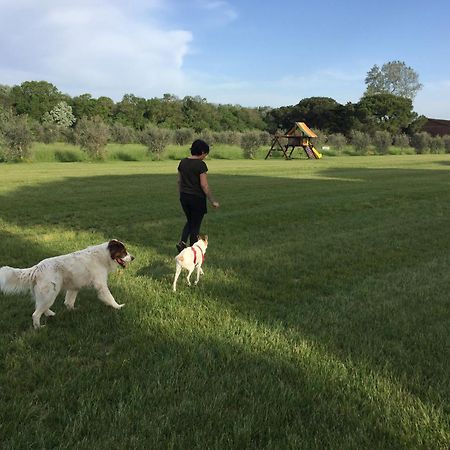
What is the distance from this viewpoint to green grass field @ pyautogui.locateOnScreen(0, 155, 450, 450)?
2.96 metres

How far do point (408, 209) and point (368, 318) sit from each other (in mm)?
9418

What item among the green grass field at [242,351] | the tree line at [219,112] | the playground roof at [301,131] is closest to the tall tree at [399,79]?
the tree line at [219,112]

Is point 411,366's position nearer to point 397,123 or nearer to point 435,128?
point 397,123

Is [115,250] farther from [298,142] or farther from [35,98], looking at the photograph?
[35,98]

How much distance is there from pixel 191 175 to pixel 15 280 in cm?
331

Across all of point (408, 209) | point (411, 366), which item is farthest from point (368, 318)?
point (408, 209)

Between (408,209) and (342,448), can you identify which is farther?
(408,209)

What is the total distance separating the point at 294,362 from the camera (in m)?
3.88

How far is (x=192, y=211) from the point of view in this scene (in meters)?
7.16

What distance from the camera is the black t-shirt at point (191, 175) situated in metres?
6.84

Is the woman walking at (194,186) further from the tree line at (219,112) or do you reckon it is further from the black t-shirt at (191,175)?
the tree line at (219,112)

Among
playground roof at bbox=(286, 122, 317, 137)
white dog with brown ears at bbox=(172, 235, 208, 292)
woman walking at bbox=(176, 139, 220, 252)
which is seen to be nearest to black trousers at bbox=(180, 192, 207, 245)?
woman walking at bbox=(176, 139, 220, 252)

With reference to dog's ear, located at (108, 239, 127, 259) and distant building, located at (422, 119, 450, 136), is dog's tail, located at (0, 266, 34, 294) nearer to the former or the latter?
dog's ear, located at (108, 239, 127, 259)

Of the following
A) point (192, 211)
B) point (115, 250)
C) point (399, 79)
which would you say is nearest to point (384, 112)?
point (399, 79)
